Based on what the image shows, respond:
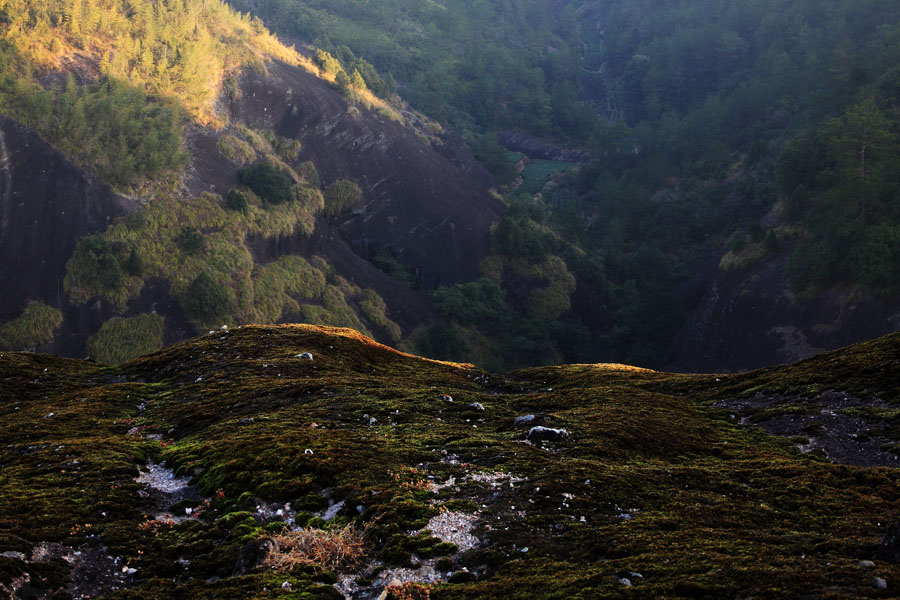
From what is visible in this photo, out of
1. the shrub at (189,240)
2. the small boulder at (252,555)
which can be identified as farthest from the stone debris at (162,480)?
the shrub at (189,240)

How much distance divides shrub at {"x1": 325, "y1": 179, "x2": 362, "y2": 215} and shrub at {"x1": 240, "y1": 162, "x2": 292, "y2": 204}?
8.88m

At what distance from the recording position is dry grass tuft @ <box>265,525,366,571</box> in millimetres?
10445

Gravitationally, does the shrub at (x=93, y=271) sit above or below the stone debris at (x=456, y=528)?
below

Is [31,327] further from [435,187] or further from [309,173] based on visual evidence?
[435,187]

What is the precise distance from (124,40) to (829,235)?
2836 inches

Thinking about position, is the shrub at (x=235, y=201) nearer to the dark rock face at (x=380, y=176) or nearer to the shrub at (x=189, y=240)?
the shrub at (x=189, y=240)

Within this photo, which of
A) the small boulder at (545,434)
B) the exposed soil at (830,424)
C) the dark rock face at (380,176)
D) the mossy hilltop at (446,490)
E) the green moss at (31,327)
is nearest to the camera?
the mossy hilltop at (446,490)

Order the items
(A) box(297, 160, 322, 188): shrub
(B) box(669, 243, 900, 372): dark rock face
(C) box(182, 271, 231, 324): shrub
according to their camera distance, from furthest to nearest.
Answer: (A) box(297, 160, 322, 188): shrub → (B) box(669, 243, 900, 372): dark rock face → (C) box(182, 271, 231, 324): shrub

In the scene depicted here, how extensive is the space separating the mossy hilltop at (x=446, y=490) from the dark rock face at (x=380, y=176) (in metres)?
63.2

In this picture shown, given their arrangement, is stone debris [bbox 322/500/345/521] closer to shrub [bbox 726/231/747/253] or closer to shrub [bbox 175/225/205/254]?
shrub [bbox 175/225/205/254]

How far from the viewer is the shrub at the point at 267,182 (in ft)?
235

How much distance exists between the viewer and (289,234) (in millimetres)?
71688

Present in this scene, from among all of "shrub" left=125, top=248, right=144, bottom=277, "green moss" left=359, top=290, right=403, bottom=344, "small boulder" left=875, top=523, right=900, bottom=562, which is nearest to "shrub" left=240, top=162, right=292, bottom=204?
"green moss" left=359, top=290, right=403, bottom=344

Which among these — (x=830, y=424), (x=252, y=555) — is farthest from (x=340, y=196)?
(x=252, y=555)
